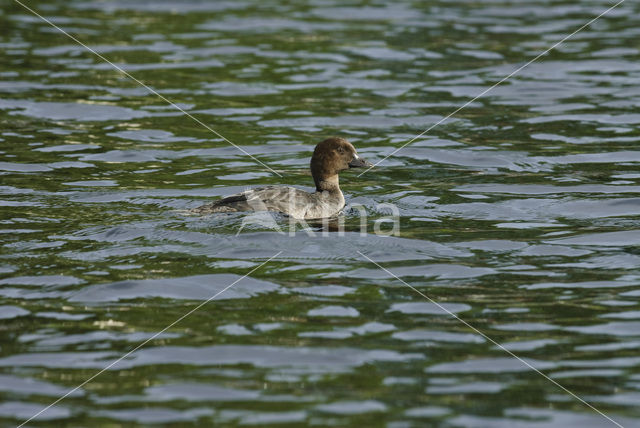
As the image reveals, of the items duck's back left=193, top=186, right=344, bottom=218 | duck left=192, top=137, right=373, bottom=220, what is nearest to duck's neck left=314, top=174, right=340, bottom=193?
duck left=192, top=137, right=373, bottom=220

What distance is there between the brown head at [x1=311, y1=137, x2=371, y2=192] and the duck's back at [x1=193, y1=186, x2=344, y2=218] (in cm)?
43

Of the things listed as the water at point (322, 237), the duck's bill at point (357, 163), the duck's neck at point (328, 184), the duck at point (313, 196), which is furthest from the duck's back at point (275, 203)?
the duck's bill at point (357, 163)

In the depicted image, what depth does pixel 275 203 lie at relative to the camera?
10602mm

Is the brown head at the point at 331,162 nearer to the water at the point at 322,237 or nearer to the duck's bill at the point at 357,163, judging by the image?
the duck's bill at the point at 357,163

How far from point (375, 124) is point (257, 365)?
9.01m

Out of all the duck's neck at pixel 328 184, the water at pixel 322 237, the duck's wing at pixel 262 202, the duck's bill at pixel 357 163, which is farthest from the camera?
the duck's bill at pixel 357 163

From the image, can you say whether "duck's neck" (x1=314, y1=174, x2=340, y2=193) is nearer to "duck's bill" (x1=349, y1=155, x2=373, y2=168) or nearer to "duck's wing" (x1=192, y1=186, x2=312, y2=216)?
"duck's bill" (x1=349, y1=155, x2=373, y2=168)

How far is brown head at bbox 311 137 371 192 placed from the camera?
38.0 feet

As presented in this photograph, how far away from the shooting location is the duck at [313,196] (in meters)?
10.5

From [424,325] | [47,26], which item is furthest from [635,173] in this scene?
[47,26]

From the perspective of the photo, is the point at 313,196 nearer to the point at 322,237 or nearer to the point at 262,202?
the point at 262,202

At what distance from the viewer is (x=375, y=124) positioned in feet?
51.0

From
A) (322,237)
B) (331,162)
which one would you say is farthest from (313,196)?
(322,237)

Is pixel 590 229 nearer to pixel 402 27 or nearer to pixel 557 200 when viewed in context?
pixel 557 200
